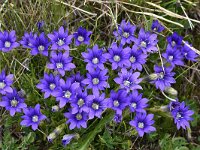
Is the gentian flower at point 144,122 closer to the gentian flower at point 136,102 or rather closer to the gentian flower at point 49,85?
the gentian flower at point 136,102

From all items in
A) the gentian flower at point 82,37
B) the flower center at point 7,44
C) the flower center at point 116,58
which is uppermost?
the gentian flower at point 82,37

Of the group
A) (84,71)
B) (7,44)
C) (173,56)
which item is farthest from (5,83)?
(173,56)

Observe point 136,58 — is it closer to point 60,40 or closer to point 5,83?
point 60,40

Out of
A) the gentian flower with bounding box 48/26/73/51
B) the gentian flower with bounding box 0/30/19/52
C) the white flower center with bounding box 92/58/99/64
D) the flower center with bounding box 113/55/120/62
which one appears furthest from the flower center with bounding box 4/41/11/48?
the flower center with bounding box 113/55/120/62

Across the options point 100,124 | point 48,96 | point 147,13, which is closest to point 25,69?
point 48,96

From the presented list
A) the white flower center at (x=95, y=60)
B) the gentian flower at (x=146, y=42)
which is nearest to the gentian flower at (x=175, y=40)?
the gentian flower at (x=146, y=42)
